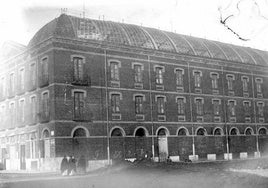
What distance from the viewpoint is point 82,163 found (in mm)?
27156

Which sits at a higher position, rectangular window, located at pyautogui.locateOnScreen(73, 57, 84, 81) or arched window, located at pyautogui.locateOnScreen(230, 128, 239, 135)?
rectangular window, located at pyautogui.locateOnScreen(73, 57, 84, 81)

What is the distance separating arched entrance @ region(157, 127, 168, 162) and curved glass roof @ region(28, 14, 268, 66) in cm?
762

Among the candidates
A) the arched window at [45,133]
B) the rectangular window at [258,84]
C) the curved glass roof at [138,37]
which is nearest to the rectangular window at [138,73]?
the curved glass roof at [138,37]

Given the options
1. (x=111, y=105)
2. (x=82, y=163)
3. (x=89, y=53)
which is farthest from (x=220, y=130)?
(x=82, y=163)

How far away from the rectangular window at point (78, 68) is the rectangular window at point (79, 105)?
129cm

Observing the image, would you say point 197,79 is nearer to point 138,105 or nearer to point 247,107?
point 138,105

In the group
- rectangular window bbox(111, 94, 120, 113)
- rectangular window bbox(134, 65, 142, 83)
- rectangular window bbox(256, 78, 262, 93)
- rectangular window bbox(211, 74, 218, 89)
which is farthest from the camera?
rectangular window bbox(256, 78, 262, 93)

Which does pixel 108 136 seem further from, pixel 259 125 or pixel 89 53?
pixel 259 125

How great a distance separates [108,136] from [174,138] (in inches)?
290

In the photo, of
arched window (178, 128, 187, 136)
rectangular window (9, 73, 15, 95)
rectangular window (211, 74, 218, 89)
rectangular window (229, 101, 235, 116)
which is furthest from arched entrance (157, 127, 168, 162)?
rectangular window (9, 73, 15, 95)

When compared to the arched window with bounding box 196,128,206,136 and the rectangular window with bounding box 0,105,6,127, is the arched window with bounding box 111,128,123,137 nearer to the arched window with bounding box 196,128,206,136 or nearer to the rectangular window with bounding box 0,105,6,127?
the arched window with bounding box 196,128,206,136

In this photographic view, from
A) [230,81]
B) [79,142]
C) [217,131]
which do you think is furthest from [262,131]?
[79,142]

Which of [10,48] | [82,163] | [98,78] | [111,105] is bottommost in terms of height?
[82,163]

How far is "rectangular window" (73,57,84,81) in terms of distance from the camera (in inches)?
1306
